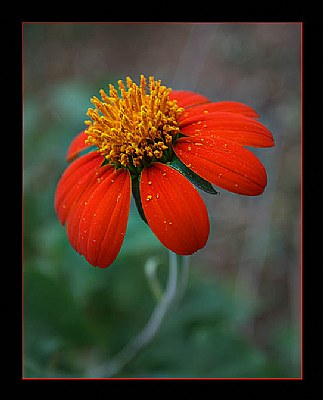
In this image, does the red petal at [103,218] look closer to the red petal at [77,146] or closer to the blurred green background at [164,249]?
the red petal at [77,146]

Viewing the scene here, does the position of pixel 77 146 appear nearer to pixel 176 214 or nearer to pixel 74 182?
pixel 74 182

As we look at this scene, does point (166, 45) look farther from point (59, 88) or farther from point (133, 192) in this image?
point (133, 192)

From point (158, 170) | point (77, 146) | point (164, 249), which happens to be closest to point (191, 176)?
point (158, 170)

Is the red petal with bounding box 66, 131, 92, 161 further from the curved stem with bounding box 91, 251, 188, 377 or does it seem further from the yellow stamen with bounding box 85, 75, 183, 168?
the curved stem with bounding box 91, 251, 188, 377

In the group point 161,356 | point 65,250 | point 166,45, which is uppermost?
point 166,45

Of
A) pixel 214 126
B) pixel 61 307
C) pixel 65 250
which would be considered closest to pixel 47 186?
pixel 65 250

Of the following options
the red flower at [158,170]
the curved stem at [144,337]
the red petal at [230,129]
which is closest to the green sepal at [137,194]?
the red flower at [158,170]
